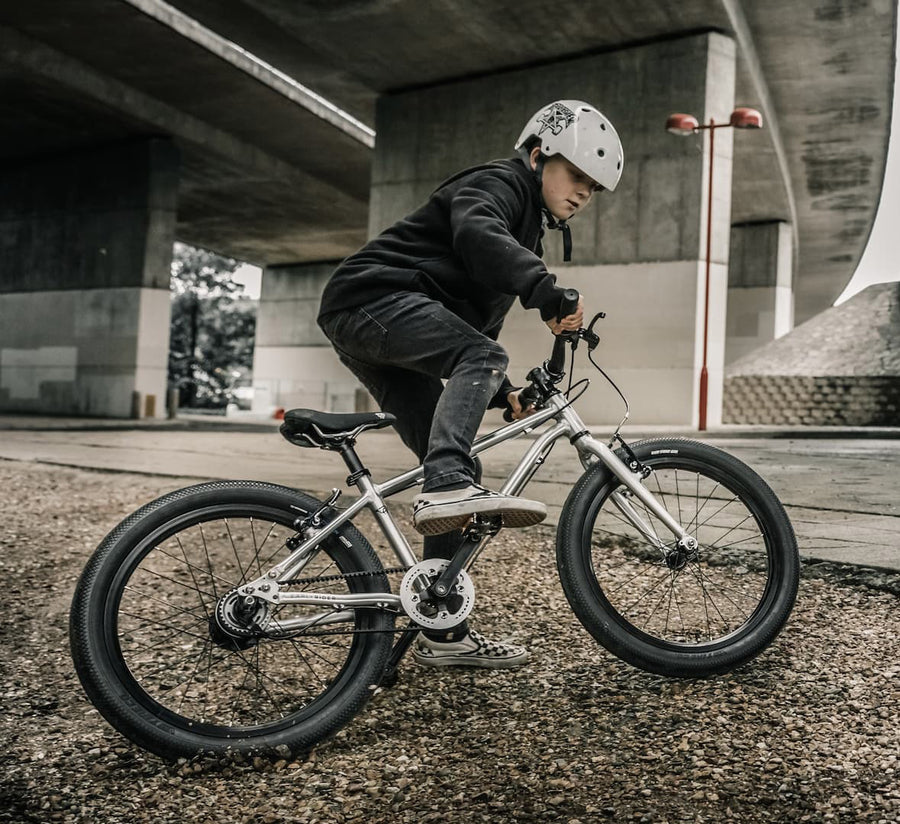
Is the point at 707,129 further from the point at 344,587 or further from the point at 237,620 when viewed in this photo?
the point at 237,620

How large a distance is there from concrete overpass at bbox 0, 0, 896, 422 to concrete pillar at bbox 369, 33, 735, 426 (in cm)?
4

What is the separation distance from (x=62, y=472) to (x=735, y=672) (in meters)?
6.82

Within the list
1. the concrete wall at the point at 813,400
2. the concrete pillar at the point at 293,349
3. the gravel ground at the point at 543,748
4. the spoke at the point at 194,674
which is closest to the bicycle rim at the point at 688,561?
the gravel ground at the point at 543,748

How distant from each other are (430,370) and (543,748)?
109 cm

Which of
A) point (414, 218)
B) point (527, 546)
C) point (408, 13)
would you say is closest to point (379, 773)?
point (414, 218)

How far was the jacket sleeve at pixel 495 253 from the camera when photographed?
2.59m

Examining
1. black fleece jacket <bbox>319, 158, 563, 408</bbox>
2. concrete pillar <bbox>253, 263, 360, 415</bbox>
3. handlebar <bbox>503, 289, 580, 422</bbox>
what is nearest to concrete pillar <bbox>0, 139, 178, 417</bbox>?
concrete pillar <bbox>253, 263, 360, 415</bbox>

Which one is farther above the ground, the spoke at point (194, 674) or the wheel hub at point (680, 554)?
the wheel hub at point (680, 554)

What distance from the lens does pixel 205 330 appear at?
44.1m

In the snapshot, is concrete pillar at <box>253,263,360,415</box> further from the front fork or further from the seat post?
the seat post

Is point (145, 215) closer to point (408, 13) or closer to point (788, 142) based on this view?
point (408, 13)

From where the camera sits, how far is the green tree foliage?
1699 inches

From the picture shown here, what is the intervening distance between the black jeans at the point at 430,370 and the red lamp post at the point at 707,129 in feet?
47.4

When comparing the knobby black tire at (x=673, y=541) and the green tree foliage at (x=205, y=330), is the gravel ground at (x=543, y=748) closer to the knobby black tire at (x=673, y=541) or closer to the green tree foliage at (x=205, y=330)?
the knobby black tire at (x=673, y=541)
